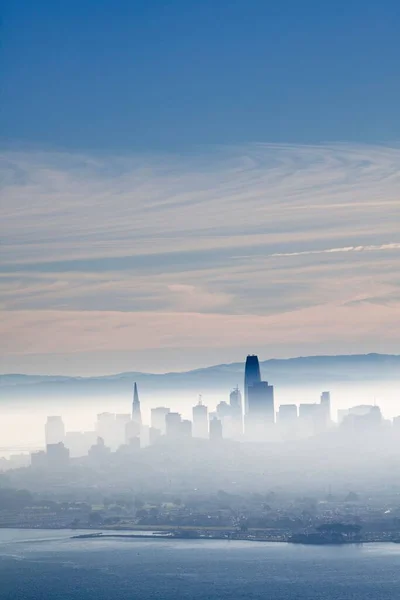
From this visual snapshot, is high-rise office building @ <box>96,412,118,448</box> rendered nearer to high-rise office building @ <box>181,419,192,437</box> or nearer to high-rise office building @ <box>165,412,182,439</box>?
high-rise office building @ <box>165,412,182,439</box>

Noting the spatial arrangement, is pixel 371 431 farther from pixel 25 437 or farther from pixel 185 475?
pixel 25 437

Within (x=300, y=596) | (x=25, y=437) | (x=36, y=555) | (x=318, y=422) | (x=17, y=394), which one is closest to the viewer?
(x=300, y=596)

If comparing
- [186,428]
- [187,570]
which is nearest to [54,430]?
[186,428]

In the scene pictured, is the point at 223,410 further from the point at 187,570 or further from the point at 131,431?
the point at 187,570

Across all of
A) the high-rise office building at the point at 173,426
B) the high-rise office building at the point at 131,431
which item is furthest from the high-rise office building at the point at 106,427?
the high-rise office building at the point at 173,426

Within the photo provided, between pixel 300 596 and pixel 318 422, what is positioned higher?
pixel 318 422

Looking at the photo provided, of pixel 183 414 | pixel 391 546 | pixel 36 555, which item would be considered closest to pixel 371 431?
pixel 183 414

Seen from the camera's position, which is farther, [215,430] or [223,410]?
[223,410]
